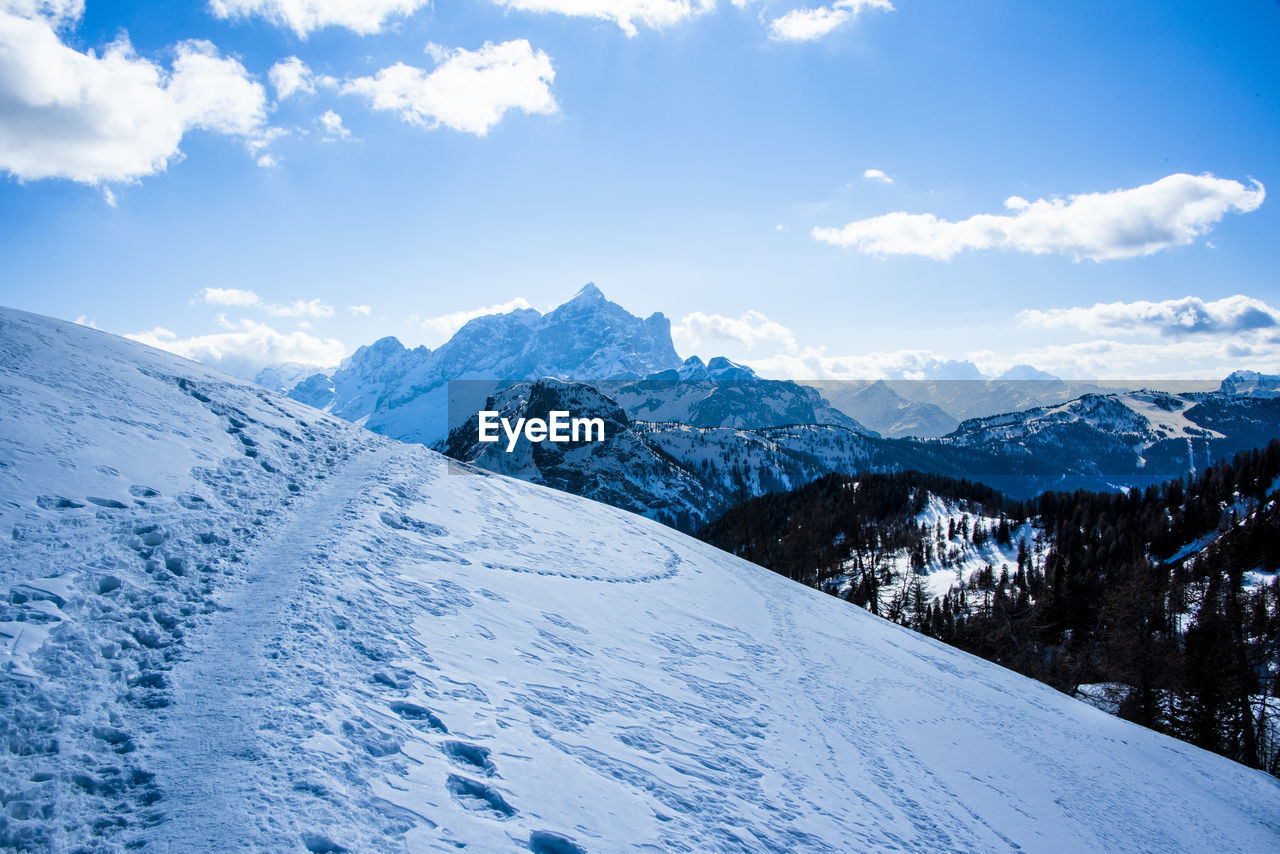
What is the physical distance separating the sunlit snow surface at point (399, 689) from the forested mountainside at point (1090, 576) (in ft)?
122

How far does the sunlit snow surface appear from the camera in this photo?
6168 millimetres

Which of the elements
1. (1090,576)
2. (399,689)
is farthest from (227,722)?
(1090,576)

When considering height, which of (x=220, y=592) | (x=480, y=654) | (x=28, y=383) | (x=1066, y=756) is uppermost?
(x=28, y=383)

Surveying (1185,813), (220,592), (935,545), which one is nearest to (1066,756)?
(1185,813)

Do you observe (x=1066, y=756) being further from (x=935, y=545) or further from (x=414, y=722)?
(x=935, y=545)

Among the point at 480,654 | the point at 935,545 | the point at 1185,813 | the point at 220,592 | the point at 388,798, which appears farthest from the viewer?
the point at 935,545

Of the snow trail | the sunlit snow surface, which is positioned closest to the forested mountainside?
the sunlit snow surface

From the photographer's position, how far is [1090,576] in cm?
9400

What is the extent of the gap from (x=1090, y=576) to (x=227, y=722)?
120147 mm

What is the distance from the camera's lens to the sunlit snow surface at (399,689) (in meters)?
6.17

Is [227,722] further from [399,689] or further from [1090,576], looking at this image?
[1090,576]

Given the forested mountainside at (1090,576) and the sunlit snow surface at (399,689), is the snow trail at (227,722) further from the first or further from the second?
the forested mountainside at (1090,576)

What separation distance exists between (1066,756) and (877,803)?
11.0m

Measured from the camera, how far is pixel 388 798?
6336 millimetres
